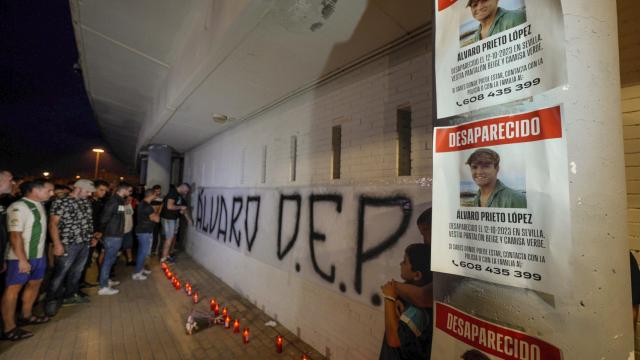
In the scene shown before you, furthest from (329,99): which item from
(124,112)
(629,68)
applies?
(124,112)

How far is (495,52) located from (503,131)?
385mm

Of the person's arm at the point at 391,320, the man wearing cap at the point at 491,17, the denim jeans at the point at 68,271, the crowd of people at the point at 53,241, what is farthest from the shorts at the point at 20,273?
the man wearing cap at the point at 491,17

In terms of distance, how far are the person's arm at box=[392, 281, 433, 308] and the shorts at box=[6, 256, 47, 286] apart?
17.6 ft

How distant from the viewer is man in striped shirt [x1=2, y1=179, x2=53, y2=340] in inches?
160

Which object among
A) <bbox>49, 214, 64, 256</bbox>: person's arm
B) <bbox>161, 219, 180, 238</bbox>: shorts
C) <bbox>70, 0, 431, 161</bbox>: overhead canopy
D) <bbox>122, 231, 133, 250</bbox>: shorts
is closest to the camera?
<bbox>70, 0, 431, 161</bbox>: overhead canopy

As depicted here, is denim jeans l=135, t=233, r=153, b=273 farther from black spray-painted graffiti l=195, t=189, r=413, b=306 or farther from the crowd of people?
black spray-painted graffiti l=195, t=189, r=413, b=306

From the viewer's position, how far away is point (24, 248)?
13.6ft

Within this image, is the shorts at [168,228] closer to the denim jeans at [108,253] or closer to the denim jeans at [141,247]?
the denim jeans at [141,247]

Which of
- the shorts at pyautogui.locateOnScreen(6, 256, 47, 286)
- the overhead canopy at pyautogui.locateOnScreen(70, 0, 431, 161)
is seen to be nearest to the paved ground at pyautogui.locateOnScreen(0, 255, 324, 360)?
the shorts at pyautogui.locateOnScreen(6, 256, 47, 286)

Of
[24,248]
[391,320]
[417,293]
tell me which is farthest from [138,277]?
[417,293]

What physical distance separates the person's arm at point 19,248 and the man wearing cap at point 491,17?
5.95 m

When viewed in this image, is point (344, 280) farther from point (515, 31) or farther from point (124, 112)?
point (124, 112)

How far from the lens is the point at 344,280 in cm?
380

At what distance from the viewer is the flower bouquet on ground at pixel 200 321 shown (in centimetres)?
459
